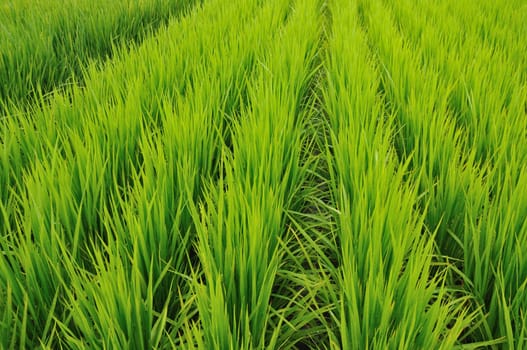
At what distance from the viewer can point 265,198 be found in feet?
3.16

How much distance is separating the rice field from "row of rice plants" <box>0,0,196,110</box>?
3 centimetres

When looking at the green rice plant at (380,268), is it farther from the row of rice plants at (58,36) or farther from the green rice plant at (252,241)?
the row of rice plants at (58,36)

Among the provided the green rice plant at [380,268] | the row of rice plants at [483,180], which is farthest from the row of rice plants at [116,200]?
the row of rice plants at [483,180]

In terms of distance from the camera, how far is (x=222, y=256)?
82 centimetres

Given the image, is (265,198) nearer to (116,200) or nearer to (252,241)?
(252,241)

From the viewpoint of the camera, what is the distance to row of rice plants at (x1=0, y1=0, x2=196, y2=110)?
2064 millimetres

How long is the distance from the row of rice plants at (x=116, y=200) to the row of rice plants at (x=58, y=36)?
15.5 inches

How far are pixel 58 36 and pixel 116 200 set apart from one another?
1875 millimetres

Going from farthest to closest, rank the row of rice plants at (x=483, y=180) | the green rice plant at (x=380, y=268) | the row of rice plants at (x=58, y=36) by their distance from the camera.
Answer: the row of rice plants at (x=58, y=36), the row of rice plants at (x=483, y=180), the green rice plant at (x=380, y=268)

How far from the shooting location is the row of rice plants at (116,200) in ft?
2.39

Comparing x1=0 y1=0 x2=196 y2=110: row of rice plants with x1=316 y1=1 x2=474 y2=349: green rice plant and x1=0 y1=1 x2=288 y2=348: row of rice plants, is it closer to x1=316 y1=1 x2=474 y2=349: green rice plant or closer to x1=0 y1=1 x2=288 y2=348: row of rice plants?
x1=0 y1=1 x2=288 y2=348: row of rice plants

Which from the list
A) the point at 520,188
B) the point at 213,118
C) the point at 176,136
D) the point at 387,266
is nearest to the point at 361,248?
the point at 387,266

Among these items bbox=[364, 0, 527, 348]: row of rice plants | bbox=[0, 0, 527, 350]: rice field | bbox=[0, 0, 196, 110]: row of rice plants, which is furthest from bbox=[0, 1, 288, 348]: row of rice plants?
bbox=[364, 0, 527, 348]: row of rice plants

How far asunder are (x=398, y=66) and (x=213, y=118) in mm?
734
